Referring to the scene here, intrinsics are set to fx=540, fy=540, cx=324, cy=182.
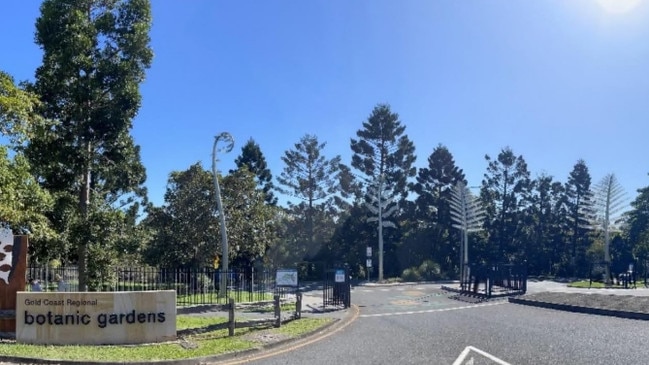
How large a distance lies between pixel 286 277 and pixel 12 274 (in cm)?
876

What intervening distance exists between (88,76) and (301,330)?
10.7 m

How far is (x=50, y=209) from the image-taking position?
52.3 ft

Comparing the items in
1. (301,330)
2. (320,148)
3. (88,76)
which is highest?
(320,148)

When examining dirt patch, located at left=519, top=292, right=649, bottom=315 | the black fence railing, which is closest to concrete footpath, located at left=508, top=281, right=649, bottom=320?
dirt patch, located at left=519, top=292, right=649, bottom=315

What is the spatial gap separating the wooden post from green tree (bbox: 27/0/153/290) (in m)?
4.35

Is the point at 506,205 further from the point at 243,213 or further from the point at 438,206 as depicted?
the point at 243,213

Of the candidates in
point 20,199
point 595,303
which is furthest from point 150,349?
point 595,303

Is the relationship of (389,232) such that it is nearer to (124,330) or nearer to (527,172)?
(527,172)

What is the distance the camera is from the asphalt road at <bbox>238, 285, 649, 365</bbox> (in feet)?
33.1

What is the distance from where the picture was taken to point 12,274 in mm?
12555

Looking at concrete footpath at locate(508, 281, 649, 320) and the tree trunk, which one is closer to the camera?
concrete footpath at locate(508, 281, 649, 320)

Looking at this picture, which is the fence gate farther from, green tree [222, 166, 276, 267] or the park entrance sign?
green tree [222, 166, 276, 267]

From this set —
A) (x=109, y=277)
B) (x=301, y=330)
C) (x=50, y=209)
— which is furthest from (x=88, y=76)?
(x=301, y=330)

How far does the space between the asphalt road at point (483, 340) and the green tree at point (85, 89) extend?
967 centimetres
